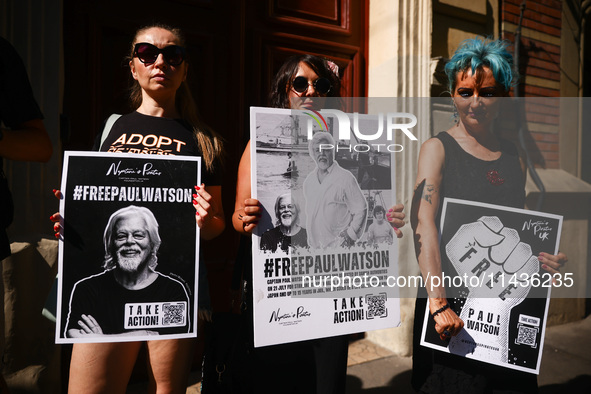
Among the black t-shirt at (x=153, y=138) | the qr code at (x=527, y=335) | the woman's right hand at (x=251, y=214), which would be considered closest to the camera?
the woman's right hand at (x=251, y=214)

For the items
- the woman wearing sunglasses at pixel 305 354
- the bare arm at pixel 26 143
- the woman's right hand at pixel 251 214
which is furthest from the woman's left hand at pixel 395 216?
the bare arm at pixel 26 143

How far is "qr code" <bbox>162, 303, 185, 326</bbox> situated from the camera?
1505 millimetres

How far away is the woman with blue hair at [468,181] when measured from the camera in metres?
1.72

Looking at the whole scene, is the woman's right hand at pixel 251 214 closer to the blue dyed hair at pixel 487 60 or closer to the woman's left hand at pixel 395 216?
the woman's left hand at pixel 395 216

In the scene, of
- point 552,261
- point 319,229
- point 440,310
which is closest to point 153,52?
point 319,229

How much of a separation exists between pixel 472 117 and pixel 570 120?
3.68 meters

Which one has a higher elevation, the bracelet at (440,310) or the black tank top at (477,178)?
the black tank top at (477,178)

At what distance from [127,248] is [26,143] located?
49 cm

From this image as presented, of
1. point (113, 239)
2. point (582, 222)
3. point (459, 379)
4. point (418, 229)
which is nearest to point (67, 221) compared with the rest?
point (113, 239)

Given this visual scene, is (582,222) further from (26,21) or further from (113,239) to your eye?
(26,21)

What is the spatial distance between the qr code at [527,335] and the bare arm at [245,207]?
1.17 meters

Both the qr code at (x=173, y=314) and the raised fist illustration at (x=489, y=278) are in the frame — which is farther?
the raised fist illustration at (x=489, y=278)

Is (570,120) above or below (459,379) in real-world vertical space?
above

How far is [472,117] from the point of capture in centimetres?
177
